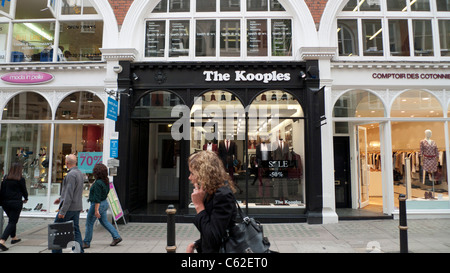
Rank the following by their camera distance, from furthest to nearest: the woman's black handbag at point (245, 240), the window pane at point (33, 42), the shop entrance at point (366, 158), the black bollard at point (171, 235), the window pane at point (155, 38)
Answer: the shop entrance at point (366, 158) → the window pane at point (33, 42) → the window pane at point (155, 38) → the black bollard at point (171, 235) → the woman's black handbag at point (245, 240)

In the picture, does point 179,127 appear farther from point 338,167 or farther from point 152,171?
point 338,167

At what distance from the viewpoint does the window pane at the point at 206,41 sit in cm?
965

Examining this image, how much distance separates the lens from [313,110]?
350 inches

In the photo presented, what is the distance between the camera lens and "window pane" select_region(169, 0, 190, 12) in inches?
385

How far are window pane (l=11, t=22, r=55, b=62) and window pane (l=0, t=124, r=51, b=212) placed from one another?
244 centimetres

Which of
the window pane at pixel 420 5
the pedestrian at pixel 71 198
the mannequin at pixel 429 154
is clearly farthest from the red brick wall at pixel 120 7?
the mannequin at pixel 429 154

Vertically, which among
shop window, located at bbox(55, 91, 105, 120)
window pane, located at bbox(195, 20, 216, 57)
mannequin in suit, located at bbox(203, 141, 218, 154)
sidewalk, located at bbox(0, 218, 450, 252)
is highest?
window pane, located at bbox(195, 20, 216, 57)

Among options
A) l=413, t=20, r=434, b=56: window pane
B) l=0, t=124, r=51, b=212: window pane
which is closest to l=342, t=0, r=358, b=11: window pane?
l=413, t=20, r=434, b=56: window pane

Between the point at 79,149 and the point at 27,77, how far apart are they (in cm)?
300

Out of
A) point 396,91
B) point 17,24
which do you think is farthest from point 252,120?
point 17,24

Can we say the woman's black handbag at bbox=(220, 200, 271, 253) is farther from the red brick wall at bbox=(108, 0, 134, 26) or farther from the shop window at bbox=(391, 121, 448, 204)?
the red brick wall at bbox=(108, 0, 134, 26)

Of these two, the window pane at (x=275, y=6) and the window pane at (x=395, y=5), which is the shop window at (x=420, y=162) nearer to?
the window pane at (x=395, y=5)

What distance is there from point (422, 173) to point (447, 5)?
584cm

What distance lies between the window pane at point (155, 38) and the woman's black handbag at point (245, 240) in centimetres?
836
